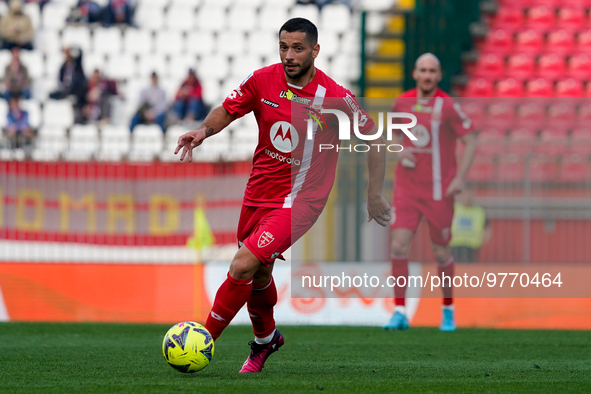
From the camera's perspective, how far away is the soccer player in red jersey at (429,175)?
27.4 feet

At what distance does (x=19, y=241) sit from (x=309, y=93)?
6.77m

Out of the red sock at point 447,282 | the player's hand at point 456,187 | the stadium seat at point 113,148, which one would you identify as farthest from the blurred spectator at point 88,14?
the red sock at point 447,282

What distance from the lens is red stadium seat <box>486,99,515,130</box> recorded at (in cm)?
1408

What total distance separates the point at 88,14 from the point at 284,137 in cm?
1177

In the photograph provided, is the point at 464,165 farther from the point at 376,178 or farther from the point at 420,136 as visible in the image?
the point at 376,178

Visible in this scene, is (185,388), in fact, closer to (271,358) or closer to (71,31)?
(271,358)

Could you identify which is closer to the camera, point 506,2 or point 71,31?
point 71,31

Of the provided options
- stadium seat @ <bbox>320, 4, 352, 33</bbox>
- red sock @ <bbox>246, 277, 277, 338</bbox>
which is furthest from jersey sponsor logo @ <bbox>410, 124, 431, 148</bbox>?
stadium seat @ <bbox>320, 4, 352, 33</bbox>

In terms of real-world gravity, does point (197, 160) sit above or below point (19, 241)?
above

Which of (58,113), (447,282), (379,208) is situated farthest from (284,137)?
(58,113)

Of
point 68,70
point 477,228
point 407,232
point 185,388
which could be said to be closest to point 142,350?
point 185,388

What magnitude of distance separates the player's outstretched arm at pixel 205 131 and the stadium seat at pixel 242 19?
1132cm

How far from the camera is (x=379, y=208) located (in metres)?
5.40

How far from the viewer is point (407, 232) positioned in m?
8.34
